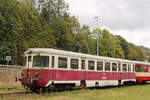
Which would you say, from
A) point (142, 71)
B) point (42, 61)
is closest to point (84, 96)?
point (42, 61)

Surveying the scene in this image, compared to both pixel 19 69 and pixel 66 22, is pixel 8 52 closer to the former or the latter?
pixel 19 69

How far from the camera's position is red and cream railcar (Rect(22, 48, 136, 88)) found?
592 inches

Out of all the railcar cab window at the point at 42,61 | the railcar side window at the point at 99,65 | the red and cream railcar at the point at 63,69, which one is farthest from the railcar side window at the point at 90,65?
the railcar cab window at the point at 42,61

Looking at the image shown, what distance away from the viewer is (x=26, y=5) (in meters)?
50.2

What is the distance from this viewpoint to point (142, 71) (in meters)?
27.5

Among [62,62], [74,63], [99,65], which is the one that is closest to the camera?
[62,62]

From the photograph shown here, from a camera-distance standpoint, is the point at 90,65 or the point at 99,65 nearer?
the point at 90,65

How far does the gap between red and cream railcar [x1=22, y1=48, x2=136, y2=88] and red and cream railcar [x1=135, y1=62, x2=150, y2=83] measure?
5760mm

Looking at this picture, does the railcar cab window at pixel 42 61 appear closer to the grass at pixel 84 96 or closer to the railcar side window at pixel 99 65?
the grass at pixel 84 96

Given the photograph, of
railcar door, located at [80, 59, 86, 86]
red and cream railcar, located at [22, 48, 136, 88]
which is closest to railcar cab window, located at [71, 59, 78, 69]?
red and cream railcar, located at [22, 48, 136, 88]

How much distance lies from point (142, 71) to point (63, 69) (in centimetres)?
1466

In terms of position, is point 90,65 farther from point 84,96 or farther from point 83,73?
point 84,96

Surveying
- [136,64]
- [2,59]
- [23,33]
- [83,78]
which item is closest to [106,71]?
[83,78]

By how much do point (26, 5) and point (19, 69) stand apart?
98.2 ft
